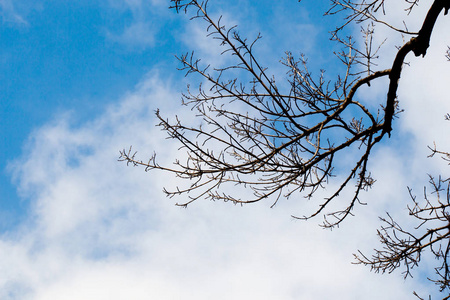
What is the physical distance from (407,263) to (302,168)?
1.84m

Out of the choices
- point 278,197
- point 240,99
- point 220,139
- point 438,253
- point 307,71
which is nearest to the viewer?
point 220,139

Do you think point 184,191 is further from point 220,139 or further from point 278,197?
point 278,197

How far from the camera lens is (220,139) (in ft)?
11.1

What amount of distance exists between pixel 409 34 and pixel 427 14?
0.24 meters

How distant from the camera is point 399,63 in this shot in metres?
3.63

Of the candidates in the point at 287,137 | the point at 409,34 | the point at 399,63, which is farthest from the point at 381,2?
the point at 287,137

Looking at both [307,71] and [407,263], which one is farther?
[307,71]

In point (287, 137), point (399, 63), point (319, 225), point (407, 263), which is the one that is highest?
point (399, 63)

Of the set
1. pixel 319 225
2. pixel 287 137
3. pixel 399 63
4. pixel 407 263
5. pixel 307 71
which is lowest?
pixel 407 263

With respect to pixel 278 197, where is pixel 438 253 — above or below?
below

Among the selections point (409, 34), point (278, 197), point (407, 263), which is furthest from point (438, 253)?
point (409, 34)

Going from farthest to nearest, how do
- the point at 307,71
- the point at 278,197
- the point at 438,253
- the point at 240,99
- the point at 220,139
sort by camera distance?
the point at 307,71 → the point at 438,253 → the point at 278,197 → the point at 240,99 → the point at 220,139

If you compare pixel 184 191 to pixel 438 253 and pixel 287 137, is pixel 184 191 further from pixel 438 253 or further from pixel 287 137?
pixel 438 253

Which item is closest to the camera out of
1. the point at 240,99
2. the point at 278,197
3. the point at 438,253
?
the point at 240,99
